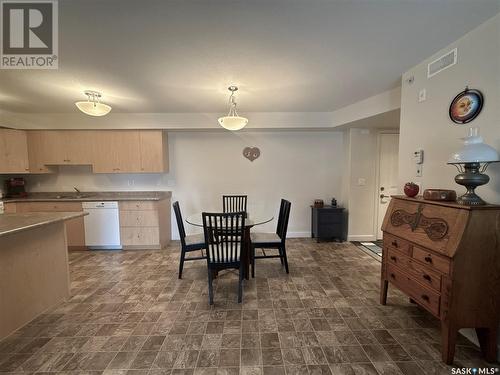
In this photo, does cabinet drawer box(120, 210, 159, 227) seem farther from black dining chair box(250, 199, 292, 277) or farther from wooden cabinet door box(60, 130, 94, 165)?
black dining chair box(250, 199, 292, 277)

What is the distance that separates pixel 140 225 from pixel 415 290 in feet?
12.6

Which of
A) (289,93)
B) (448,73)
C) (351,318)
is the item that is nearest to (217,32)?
(289,93)

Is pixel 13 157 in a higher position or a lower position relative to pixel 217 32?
lower

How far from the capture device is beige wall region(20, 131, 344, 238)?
14.1 ft

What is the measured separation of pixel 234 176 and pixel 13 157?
12.5 feet

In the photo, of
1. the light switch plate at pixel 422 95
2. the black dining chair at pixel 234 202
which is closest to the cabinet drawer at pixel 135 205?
the black dining chair at pixel 234 202

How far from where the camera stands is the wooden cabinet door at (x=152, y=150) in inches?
155

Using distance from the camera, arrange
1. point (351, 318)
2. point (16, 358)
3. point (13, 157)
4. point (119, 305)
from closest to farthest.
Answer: point (16, 358) < point (351, 318) < point (119, 305) < point (13, 157)

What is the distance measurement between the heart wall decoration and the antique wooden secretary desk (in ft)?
9.90

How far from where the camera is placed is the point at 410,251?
1833 millimetres

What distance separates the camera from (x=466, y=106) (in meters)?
1.70

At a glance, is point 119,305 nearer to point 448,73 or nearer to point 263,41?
point 263,41

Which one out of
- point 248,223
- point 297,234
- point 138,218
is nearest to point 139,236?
point 138,218

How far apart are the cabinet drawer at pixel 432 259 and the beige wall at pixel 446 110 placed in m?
0.57
